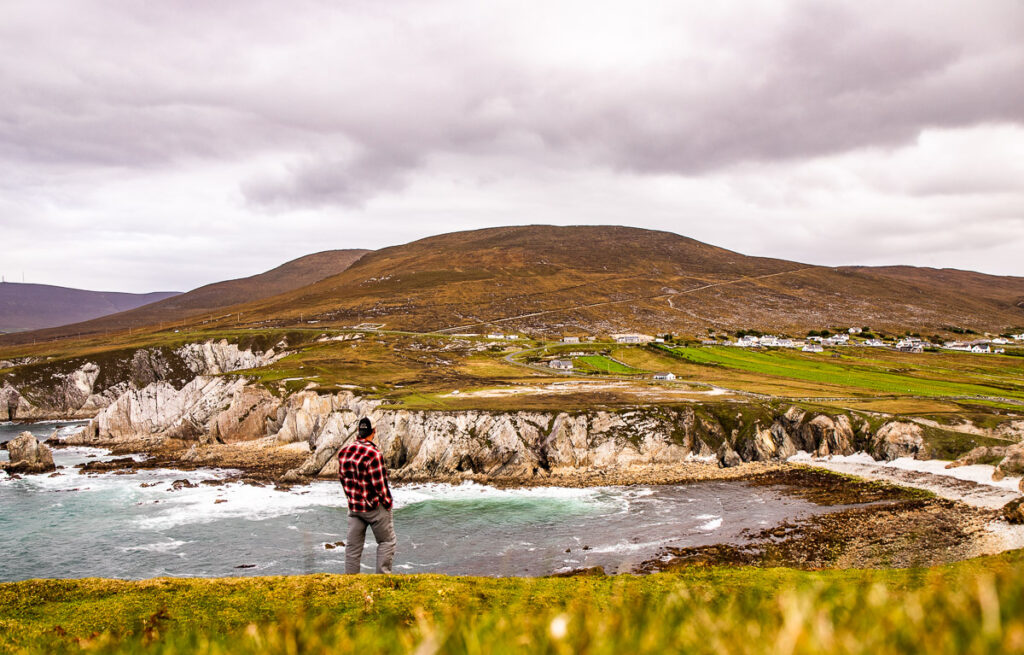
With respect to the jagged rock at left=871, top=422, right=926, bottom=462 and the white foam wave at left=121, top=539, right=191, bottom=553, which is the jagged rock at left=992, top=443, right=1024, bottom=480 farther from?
the white foam wave at left=121, top=539, right=191, bottom=553

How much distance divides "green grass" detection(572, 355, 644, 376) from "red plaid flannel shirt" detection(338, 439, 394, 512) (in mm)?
90048

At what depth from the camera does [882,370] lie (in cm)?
10675

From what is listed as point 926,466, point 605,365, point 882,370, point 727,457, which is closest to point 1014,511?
point 926,466

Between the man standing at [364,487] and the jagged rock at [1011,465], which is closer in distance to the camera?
the man standing at [364,487]

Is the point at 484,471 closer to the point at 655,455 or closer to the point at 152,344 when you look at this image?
the point at 655,455

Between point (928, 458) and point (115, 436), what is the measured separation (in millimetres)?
102050

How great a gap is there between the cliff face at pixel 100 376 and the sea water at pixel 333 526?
2681 inches

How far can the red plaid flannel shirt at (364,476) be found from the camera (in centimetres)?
1467

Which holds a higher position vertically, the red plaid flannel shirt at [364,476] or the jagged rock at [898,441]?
the red plaid flannel shirt at [364,476]

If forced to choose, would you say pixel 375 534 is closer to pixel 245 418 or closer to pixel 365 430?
pixel 365 430

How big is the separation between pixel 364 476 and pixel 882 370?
117177 mm

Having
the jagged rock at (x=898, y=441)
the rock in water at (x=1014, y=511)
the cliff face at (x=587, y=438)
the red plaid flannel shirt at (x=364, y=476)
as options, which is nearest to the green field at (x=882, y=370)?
the jagged rock at (x=898, y=441)

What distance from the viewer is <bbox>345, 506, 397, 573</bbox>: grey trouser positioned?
15.3 m

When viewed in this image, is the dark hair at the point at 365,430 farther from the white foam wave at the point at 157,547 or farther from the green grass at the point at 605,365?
the green grass at the point at 605,365
